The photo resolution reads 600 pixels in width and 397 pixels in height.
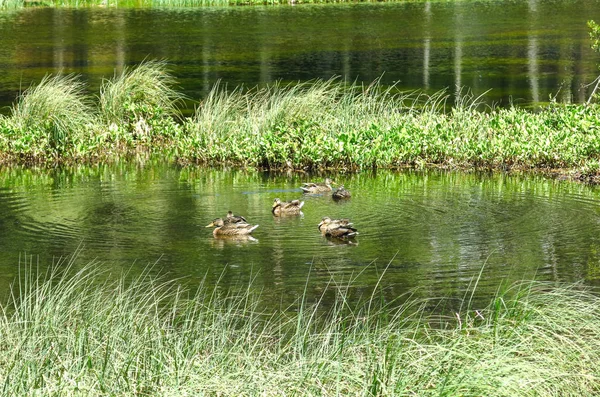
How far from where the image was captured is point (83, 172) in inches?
919

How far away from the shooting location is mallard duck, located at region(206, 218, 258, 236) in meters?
16.0

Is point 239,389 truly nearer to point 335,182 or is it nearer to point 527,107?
point 335,182

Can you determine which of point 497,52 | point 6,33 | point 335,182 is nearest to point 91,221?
point 335,182

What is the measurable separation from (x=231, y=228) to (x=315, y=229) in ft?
4.67

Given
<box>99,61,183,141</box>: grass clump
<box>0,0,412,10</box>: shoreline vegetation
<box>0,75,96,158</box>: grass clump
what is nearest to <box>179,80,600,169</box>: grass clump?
<box>99,61,183,141</box>: grass clump

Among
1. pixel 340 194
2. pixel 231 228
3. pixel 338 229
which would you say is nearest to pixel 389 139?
pixel 340 194

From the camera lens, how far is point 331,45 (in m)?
51.6

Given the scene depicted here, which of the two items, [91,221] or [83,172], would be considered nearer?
[91,221]

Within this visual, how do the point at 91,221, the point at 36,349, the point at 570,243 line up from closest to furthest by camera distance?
the point at 36,349 → the point at 570,243 → the point at 91,221

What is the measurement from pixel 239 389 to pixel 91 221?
31.0 ft

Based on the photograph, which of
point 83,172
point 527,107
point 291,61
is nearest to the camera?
point 83,172

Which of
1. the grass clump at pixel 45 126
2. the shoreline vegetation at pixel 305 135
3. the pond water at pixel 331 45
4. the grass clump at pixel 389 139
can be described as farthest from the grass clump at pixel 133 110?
the pond water at pixel 331 45

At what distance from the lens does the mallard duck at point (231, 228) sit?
1603 centimetres

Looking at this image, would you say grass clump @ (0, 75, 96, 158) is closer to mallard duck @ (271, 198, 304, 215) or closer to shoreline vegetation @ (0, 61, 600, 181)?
shoreline vegetation @ (0, 61, 600, 181)
